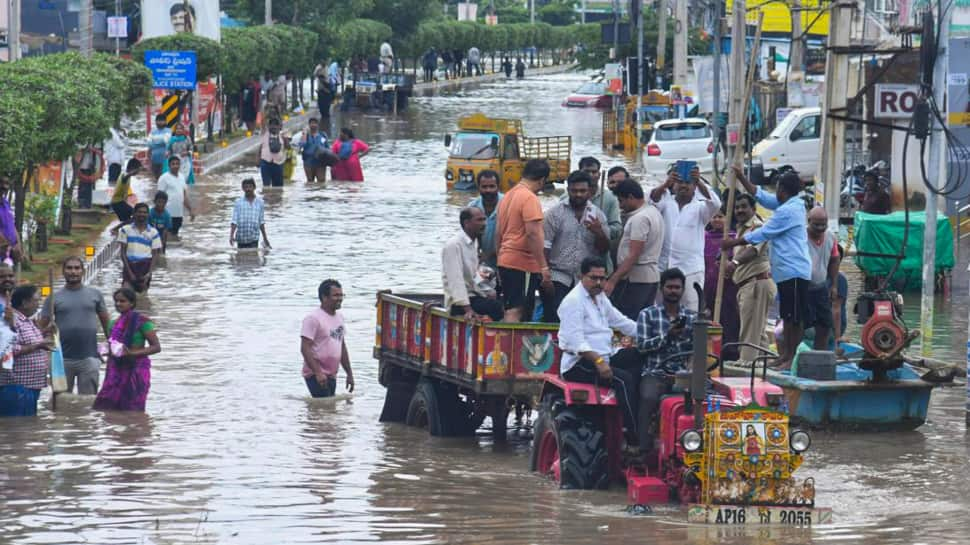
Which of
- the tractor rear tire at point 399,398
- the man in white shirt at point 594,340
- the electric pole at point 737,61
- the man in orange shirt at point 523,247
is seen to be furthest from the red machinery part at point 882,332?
the electric pole at point 737,61

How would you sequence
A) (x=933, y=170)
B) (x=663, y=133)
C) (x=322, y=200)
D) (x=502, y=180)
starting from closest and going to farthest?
1. (x=933, y=170)
2. (x=322, y=200)
3. (x=502, y=180)
4. (x=663, y=133)

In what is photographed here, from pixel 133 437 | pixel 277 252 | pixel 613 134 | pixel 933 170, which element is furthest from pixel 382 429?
A: pixel 613 134

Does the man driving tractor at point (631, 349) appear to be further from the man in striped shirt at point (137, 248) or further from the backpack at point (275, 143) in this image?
the backpack at point (275, 143)

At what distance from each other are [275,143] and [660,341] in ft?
86.7

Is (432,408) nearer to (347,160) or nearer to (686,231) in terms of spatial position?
(686,231)

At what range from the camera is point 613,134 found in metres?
52.8

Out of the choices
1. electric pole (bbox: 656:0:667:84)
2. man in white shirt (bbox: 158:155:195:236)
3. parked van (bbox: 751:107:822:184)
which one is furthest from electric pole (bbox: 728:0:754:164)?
electric pole (bbox: 656:0:667:84)

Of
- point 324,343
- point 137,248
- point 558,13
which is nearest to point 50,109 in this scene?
point 137,248

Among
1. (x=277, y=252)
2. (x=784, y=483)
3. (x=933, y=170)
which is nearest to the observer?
(x=784, y=483)

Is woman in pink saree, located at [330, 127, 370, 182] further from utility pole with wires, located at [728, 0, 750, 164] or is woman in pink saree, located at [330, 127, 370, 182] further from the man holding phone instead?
the man holding phone

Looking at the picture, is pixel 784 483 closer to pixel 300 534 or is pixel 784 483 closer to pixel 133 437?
pixel 300 534

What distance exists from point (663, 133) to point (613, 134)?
9661 mm

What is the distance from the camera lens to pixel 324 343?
623 inches

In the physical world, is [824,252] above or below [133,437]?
above
